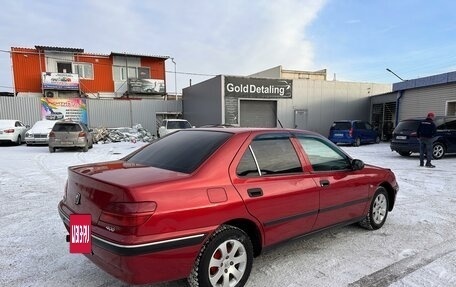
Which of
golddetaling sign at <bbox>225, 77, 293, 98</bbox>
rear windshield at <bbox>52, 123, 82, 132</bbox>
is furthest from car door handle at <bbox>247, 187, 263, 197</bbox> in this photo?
golddetaling sign at <bbox>225, 77, 293, 98</bbox>

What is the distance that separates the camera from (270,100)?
67.5 ft

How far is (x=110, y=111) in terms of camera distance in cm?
2381

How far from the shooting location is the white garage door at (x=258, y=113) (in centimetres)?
1995

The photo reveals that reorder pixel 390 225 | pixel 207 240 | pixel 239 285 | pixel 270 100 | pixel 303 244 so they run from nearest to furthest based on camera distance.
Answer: pixel 207 240 → pixel 239 285 → pixel 303 244 → pixel 390 225 → pixel 270 100

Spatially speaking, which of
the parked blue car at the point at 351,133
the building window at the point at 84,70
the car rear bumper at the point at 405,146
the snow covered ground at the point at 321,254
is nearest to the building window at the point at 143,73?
the building window at the point at 84,70

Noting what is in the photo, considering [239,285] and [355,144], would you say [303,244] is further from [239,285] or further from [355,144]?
[355,144]

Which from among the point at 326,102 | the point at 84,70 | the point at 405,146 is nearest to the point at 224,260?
the point at 405,146

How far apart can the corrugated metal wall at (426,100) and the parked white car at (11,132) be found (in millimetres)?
21675

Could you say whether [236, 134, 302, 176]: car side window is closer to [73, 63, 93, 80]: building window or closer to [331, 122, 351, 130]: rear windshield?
[331, 122, 351, 130]: rear windshield

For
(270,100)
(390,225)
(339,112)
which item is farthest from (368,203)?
(339,112)

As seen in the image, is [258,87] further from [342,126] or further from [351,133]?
[351,133]

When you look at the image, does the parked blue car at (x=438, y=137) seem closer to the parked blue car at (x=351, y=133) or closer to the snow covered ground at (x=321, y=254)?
the parked blue car at (x=351, y=133)

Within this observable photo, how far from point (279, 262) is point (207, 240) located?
47.7 inches

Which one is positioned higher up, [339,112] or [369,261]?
[339,112]
